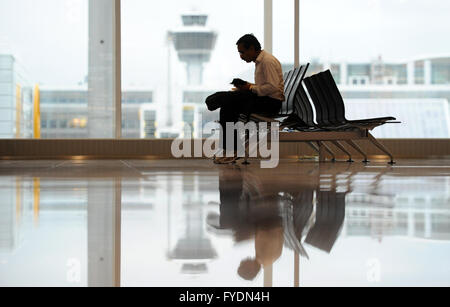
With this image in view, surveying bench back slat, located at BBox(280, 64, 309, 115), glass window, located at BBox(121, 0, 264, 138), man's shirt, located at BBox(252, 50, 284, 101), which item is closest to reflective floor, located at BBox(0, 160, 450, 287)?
man's shirt, located at BBox(252, 50, 284, 101)

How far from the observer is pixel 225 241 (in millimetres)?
1130

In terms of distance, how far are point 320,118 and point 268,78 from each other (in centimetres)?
154

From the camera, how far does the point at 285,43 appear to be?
8.61 m

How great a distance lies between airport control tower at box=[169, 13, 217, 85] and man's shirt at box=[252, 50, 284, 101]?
3565 millimetres

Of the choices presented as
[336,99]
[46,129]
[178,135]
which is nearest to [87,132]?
[46,129]

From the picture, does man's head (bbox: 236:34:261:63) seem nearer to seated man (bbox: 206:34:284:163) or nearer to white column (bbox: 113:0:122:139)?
seated man (bbox: 206:34:284:163)

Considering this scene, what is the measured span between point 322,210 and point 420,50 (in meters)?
7.93

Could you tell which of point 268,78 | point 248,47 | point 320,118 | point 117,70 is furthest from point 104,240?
point 117,70

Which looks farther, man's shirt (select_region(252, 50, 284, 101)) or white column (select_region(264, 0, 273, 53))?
white column (select_region(264, 0, 273, 53))

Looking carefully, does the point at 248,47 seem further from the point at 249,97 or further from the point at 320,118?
the point at 320,118

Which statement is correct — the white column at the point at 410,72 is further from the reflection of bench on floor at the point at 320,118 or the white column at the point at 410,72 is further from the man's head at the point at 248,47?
the man's head at the point at 248,47

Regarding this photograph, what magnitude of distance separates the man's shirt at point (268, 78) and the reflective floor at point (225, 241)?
322 cm

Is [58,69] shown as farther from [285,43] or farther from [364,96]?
[364,96]

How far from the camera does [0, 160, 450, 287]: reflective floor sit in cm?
84
